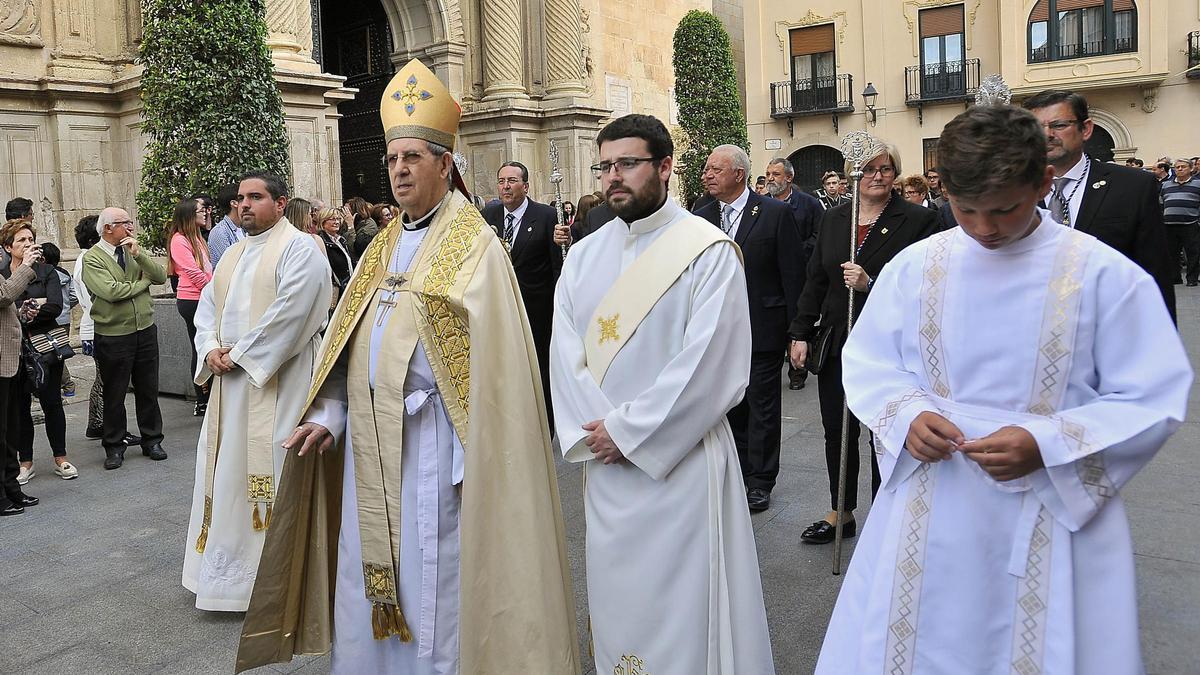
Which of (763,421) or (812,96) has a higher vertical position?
(812,96)

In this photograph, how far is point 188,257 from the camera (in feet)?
26.5

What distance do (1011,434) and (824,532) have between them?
2987mm

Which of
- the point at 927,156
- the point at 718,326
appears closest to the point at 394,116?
the point at 718,326

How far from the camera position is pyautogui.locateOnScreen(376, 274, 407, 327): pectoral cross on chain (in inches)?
129

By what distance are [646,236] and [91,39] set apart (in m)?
10.6

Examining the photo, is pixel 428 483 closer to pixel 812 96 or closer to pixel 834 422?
pixel 834 422

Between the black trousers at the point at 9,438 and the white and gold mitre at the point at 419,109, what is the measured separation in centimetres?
415

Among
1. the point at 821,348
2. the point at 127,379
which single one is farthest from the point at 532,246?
the point at 821,348

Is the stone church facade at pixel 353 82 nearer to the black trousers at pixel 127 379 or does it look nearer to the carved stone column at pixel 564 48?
the carved stone column at pixel 564 48

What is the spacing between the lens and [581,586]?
442cm

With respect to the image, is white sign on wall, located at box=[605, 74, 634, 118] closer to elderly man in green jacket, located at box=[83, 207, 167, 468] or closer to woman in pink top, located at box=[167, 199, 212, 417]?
woman in pink top, located at box=[167, 199, 212, 417]

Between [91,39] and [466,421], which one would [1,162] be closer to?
[91,39]

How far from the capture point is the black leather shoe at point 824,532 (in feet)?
15.9

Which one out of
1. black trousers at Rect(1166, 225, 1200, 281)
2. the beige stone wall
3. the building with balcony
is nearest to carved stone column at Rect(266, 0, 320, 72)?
the beige stone wall
